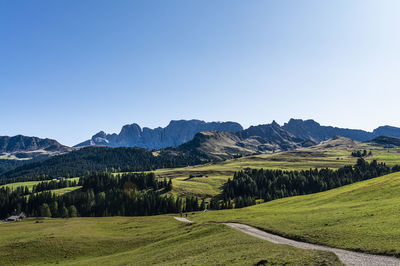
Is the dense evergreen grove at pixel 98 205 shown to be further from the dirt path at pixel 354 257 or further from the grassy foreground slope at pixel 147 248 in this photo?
the dirt path at pixel 354 257

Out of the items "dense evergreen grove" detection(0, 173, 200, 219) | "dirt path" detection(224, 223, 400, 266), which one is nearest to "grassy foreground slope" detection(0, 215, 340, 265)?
"dirt path" detection(224, 223, 400, 266)

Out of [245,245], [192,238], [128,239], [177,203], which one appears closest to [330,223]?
[245,245]

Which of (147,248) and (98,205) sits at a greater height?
(147,248)

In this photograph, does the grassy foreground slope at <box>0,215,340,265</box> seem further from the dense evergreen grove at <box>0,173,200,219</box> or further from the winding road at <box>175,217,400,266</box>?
the dense evergreen grove at <box>0,173,200,219</box>

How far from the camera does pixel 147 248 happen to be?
2133 inches

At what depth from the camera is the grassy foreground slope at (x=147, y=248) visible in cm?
3303

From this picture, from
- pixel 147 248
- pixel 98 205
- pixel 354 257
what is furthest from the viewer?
pixel 98 205

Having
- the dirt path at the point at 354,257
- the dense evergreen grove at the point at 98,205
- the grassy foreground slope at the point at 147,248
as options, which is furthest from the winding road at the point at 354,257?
the dense evergreen grove at the point at 98,205

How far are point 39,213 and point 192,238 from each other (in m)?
153

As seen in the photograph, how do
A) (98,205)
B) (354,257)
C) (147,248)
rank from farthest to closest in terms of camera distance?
(98,205)
(147,248)
(354,257)

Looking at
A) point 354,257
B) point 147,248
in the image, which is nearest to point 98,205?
point 147,248

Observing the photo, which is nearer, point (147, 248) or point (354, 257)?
point (354, 257)

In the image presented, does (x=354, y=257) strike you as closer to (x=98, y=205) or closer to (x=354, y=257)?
(x=354, y=257)

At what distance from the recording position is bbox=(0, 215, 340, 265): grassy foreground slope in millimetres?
33031
